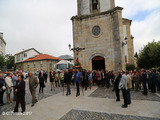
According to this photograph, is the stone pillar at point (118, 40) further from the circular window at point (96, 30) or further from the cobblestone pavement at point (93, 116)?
the cobblestone pavement at point (93, 116)

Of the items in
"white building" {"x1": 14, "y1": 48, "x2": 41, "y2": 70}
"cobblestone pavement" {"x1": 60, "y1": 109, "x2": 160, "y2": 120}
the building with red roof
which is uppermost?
"white building" {"x1": 14, "y1": 48, "x2": 41, "y2": 70}

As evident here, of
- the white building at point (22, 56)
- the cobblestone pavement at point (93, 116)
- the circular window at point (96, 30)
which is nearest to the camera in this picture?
the cobblestone pavement at point (93, 116)

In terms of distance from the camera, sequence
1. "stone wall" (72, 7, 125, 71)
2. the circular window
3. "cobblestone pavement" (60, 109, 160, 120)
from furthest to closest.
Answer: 1. the circular window
2. "stone wall" (72, 7, 125, 71)
3. "cobblestone pavement" (60, 109, 160, 120)

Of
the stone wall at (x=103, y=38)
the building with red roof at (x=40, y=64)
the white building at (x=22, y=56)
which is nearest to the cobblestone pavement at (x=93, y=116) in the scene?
the stone wall at (x=103, y=38)

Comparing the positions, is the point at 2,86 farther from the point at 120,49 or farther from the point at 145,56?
the point at 145,56

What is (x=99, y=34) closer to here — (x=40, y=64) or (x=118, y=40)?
(x=118, y=40)

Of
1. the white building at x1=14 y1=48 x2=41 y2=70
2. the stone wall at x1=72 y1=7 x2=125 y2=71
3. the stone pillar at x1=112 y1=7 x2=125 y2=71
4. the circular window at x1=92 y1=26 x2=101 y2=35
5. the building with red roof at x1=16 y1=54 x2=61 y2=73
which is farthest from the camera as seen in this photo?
the white building at x1=14 y1=48 x2=41 y2=70

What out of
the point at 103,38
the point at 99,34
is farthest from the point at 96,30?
the point at 103,38

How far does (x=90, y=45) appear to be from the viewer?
56.4ft

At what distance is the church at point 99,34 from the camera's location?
606 inches

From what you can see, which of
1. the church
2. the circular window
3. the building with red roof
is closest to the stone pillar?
the church

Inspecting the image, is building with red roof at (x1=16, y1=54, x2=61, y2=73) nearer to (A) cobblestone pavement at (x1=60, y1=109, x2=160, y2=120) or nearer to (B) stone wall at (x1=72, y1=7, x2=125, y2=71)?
(B) stone wall at (x1=72, y1=7, x2=125, y2=71)

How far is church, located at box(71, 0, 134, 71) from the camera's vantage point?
50.5 ft

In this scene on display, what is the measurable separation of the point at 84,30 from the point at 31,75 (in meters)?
13.2
